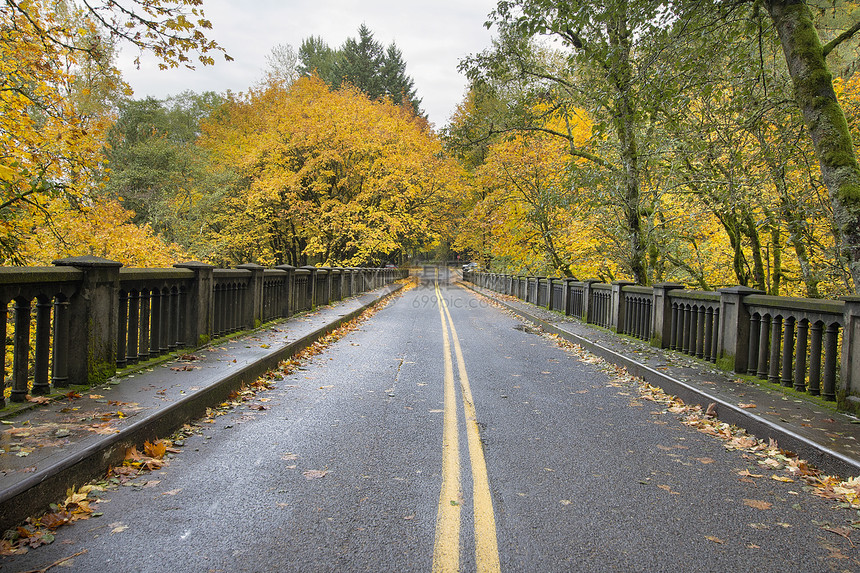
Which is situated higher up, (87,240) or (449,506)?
(87,240)

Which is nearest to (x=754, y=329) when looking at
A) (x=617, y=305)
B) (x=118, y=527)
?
(x=617, y=305)

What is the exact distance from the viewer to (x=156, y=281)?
6691 mm

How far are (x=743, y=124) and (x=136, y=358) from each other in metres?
10.4

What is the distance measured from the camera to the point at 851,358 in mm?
5414

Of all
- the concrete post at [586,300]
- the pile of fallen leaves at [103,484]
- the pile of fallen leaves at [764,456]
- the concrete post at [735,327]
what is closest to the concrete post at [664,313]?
the concrete post at [735,327]

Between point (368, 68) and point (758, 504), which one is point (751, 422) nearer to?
point (758, 504)

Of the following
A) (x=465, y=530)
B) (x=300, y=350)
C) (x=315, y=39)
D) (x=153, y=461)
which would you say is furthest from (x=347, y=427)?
(x=315, y=39)

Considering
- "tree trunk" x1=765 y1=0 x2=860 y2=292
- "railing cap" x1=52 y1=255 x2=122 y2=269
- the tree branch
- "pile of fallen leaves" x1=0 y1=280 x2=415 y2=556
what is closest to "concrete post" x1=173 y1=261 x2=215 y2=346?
"pile of fallen leaves" x1=0 y1=280 x2=415 y2=556

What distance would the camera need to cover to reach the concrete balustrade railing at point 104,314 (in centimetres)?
462

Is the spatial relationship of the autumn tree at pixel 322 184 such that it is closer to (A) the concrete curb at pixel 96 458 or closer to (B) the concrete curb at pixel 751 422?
(B) the concrete curb at pixel 751 422

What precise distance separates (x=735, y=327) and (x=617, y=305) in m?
5.35

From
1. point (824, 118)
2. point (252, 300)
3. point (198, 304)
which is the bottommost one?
point (252, 300)

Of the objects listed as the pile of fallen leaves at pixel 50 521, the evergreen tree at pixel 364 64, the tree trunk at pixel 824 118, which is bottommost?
the pile of fallen leaves at pixel 50 521

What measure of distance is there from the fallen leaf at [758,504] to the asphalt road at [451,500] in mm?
16
